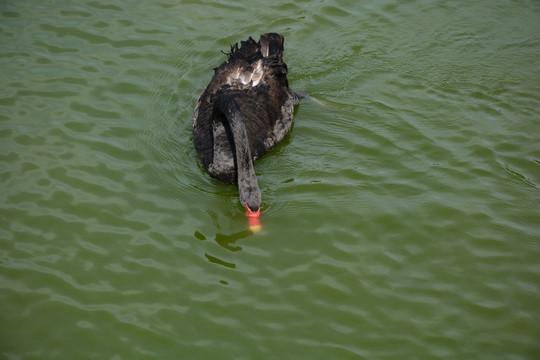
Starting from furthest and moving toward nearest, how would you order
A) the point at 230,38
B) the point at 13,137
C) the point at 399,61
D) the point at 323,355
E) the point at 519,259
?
the point at 230,38 → the point at 399,61 → the point at 13,137 → the point at 519,259 → the point at 323,355

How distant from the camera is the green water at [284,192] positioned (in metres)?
4.84

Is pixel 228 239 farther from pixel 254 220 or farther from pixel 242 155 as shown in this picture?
pixel 242 155

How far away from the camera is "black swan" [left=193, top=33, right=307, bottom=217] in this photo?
6.14 meters

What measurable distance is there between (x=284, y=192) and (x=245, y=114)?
53.6 inches

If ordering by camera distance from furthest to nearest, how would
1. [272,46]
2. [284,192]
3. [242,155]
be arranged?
[272,46] < [284,192] < [242,155]

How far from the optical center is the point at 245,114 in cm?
702

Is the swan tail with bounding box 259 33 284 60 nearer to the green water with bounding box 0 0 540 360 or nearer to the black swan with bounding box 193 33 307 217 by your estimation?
the black swan with bounding box 193 33 307 217

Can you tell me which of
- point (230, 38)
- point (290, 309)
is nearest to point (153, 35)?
point (230, 38)

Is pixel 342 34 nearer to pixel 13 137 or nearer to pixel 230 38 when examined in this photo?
pixel 230 38

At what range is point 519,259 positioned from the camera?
551 cm

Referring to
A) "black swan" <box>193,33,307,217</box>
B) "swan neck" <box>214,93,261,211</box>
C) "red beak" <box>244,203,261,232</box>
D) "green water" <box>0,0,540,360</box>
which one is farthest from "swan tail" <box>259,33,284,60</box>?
"red beak" <box>244,203,261,232</box>

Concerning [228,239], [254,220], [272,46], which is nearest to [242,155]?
Answer: [254,220]

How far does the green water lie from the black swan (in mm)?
257

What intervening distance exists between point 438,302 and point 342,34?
5575mm
